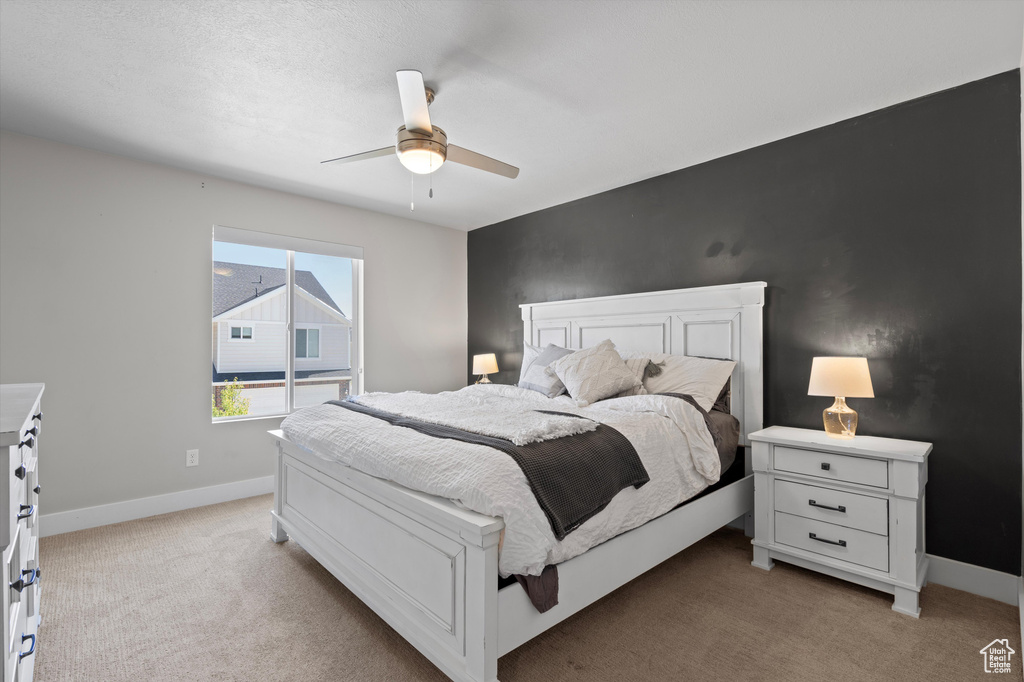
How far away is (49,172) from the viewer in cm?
304

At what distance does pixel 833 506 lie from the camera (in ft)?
7.75

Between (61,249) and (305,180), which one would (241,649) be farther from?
(305,180)

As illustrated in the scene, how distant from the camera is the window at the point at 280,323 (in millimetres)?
3838

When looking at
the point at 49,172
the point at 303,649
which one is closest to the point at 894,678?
the point at 303,649

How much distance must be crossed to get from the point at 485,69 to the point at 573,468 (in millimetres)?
1850

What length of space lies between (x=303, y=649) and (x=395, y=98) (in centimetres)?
257

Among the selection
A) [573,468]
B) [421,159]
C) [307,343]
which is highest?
[421,159]

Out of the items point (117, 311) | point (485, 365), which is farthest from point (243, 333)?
point (485, 365)

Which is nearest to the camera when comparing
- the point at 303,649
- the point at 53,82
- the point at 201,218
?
the point at 303,649

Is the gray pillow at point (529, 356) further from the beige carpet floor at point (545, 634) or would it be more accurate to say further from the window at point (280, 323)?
the beige carpet floor at point (545, 634)

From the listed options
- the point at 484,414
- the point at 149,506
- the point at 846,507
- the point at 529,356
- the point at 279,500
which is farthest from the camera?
the point at 529,356

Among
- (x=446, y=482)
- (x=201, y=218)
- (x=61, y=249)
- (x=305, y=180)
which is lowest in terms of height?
(x=446, y=482)

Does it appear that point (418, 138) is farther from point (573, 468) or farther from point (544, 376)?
point (544, 376)

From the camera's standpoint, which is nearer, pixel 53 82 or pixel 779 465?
pixel 53 82
